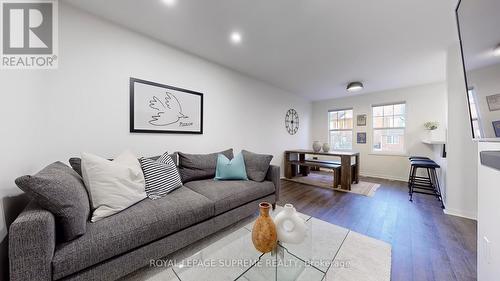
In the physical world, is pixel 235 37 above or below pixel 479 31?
above

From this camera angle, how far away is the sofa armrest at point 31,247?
81cm

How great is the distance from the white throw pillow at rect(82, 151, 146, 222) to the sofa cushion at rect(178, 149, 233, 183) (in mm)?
670

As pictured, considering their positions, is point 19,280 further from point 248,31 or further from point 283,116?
point 283,116

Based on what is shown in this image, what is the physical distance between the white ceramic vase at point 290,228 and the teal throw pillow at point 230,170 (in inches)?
49.7

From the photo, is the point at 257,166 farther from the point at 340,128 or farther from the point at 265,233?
the point at 340,128

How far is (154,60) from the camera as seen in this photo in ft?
7.46

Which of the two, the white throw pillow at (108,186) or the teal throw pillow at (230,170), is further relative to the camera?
the teal throw pillow at (230,170)

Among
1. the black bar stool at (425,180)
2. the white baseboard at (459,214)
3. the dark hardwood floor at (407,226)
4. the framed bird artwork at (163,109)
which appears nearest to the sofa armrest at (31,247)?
the framed bird artwork at (163,109)

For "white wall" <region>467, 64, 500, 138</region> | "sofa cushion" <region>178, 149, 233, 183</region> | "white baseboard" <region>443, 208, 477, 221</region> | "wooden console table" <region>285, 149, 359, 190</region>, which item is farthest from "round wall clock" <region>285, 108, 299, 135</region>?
"white wall" <region>467, 64, 500, 138</region>

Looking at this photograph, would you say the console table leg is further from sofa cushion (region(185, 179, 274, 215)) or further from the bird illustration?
the bird illustration

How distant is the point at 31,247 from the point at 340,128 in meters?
6.03

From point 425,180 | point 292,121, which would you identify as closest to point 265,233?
point 292,121

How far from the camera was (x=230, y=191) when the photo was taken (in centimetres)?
189

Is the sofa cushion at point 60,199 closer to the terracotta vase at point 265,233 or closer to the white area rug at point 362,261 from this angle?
the terracotta vase at point 265,233
